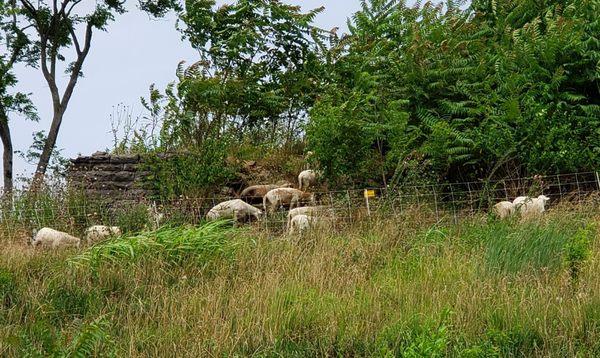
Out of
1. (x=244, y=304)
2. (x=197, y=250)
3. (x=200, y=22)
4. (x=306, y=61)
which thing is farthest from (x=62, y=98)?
(x=244, y=304)

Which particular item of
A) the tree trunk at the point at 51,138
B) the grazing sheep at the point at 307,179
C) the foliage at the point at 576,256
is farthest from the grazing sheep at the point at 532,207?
the tree trunk at the point at 51,138

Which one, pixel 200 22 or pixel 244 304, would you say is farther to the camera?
pixel 200 22

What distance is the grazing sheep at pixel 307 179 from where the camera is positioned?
11.6 meters

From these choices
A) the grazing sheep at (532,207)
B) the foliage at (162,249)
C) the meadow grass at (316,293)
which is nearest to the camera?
the meadow grass at (316,293)

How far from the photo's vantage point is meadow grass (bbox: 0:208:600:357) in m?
5.40

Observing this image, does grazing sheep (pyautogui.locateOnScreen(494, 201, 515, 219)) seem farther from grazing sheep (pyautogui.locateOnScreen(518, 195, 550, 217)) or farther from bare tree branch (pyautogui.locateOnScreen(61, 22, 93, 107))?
bare tree branch (pyautogui.locateOnScreen(61, 22, 93, 107))

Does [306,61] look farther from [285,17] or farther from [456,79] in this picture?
[456,79]

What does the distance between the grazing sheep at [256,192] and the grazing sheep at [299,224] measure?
110 inches

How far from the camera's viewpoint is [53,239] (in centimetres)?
888

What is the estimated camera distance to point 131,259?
7.12 m

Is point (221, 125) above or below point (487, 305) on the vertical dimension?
above

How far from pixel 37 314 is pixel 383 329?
296cm

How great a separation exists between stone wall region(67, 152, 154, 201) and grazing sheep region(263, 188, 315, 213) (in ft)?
7.39

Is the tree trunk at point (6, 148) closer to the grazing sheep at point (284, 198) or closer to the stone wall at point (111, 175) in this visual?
the stone wall at point (111, 175)
